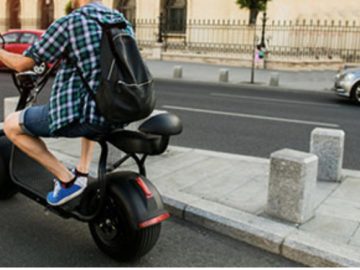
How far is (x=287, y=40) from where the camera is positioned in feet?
81.7

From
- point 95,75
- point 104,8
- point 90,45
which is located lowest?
point 95,75

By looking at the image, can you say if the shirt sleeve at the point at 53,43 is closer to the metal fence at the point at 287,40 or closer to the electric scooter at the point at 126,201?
the electric scooter at the point at 126,201

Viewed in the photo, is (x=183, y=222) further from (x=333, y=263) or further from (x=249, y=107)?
(x=249, y=107)

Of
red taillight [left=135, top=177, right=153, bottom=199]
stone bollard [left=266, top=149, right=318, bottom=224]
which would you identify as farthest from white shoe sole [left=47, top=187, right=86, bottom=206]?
stone bollard [left=266, top=149, right=318, bottom=224]

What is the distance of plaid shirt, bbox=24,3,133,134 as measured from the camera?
304 cm

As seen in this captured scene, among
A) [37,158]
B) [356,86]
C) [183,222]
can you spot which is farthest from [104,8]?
[356,86]

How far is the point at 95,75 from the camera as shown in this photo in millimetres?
3090

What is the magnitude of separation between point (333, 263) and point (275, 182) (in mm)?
892

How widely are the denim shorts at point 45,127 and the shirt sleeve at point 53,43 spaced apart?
415 millimetres

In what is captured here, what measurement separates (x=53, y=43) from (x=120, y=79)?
0.51 metres

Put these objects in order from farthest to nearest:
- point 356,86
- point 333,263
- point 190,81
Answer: point 190,81 → point 356,86 → point 333,263

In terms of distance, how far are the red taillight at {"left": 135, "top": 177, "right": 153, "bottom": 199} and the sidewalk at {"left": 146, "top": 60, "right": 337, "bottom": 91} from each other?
46.0ft

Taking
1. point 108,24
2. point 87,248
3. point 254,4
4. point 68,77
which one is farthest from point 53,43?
point 254,4

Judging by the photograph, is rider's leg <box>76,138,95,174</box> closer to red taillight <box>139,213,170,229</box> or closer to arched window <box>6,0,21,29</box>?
red taillight <box>139,213,170,229</box>
